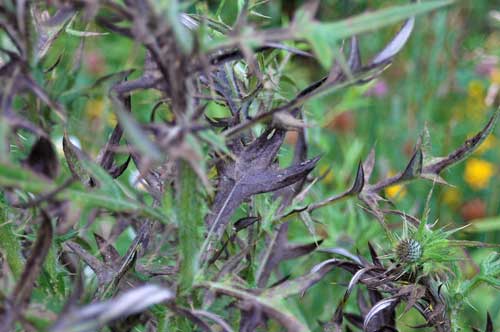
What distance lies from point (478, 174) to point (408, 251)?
6.36ft

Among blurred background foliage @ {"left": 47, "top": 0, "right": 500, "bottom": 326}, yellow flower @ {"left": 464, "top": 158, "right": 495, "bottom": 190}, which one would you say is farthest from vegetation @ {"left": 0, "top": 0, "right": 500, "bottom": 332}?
yellow flower @ {"left": 464, "top": 158, "right": 495, "bottom": 190}

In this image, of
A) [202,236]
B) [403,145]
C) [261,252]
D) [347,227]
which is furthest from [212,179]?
[403,145]

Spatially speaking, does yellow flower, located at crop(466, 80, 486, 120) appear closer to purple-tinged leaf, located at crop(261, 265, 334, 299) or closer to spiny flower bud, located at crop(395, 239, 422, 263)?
spiny flower bud, located at crop(395, 239, 422, 263)

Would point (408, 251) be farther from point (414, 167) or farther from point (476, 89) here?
point (476, 89)

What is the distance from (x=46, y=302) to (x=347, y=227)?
3.37ft

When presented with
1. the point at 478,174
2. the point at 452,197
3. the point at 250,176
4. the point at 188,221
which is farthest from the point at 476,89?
the point at 188,221

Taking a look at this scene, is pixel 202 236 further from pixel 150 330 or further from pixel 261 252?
pixel 261 252

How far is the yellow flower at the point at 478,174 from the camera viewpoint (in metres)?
2.69

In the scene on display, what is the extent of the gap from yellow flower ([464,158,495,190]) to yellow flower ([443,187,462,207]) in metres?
0.13

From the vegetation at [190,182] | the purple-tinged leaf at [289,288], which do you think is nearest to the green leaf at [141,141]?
the vegetation at [190,182]

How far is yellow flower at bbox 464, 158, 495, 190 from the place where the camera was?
269 cm

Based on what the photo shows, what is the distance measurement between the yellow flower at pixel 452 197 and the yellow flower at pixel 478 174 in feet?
0.42

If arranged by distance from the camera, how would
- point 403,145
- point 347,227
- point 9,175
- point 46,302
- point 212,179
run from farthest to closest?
point 403,145 → point 347,227 → point 212,179 → point 46,302 → point 9,175

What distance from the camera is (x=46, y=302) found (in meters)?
0.72
